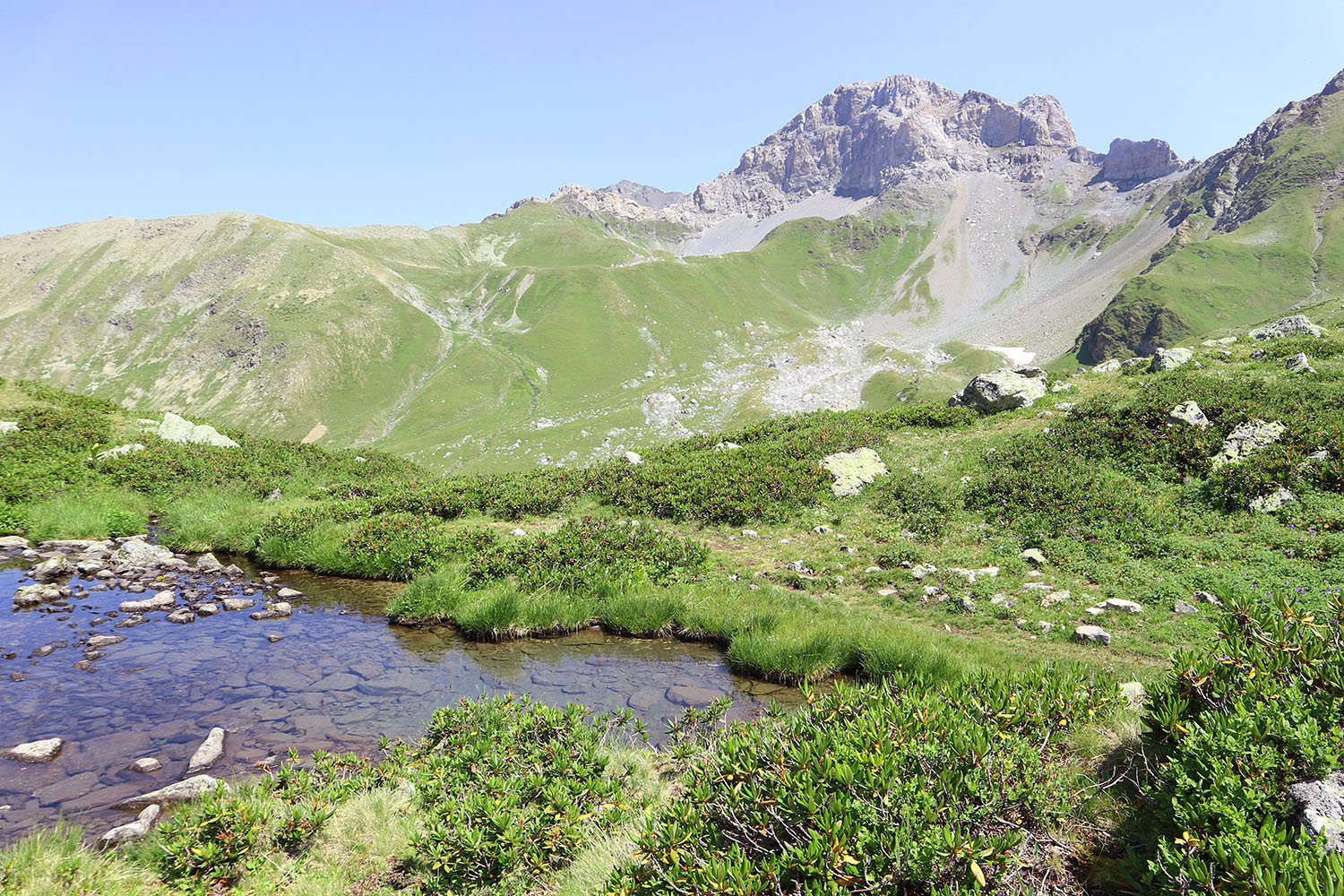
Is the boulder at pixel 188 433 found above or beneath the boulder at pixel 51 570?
above

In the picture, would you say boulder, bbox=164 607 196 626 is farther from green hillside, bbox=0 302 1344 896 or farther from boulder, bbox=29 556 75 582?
boulder, bbox=29 556 75 582

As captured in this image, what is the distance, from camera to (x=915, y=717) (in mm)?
6289

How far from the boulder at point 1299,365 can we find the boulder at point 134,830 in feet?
110

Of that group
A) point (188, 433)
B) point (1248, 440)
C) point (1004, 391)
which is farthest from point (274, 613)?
point (1004, 391)

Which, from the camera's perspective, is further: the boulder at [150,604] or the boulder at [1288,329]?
the boulder at [1288,329]

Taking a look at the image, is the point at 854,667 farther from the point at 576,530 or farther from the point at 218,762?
the point at 218,762

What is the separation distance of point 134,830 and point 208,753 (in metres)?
2.03

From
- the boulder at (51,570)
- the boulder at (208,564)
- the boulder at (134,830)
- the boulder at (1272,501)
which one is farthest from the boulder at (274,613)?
the boulder at (1272,501)

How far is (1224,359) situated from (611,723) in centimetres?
3142

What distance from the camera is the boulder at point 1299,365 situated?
2131cm

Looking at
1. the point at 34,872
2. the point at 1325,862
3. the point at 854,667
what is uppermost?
the point at 1325,862

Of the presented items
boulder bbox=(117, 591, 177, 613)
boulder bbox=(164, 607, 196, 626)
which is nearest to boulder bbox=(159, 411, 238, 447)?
boulder bbox=(117, 591, 177, 613)

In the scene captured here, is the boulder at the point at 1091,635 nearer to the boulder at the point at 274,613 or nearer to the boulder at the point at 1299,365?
the boulder at the point at 1299,365

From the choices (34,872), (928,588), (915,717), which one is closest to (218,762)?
(34,872)
